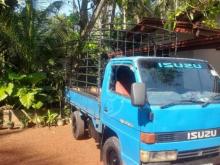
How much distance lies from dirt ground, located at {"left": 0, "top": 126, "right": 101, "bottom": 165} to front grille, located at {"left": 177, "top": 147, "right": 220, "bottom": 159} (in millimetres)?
2733

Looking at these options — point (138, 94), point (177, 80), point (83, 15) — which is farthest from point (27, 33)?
point (138, 94)

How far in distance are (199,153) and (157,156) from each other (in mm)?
714

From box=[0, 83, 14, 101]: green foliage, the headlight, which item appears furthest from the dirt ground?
the headlight

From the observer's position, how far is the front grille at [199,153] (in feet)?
17.3

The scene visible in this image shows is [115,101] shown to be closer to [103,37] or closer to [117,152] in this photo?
[117,152]

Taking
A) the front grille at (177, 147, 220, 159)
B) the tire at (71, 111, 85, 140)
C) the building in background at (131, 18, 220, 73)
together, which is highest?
the building in background at (131, 18, 220, 73)

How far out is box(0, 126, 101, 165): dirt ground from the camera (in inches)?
311

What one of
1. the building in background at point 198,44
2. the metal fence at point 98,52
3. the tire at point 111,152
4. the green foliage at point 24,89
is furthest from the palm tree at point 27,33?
the tire at point 111,152

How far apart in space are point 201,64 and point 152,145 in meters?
1.97

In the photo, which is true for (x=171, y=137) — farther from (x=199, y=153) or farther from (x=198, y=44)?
(x=198, y=44)

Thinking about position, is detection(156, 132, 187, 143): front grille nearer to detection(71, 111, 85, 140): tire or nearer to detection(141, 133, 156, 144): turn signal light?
detection(141, 133, 156, 144): turn signal light

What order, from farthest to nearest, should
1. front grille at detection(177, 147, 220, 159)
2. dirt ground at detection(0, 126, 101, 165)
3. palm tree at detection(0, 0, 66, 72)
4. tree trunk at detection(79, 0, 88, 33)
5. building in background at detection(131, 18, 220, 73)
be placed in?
tree trunk at detection(79, 0, 88, 33) < palm tree at detection(0, 0, 66, 72) < building in background at detection(131, 18, 220, 73) < dirt ground at detection(0, 126, 101, 165) < front grille at detection(177, 147, 220, 159)

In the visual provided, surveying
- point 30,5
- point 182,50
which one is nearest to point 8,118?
point 30,5

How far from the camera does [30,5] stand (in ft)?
39.2
